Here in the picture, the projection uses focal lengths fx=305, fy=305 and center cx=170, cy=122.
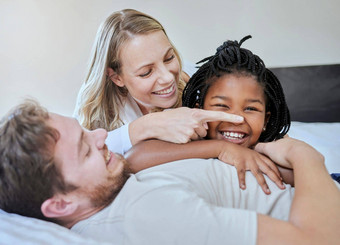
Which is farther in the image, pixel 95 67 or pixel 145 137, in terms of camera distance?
pixel 95 67

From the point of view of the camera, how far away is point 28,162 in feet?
2.05

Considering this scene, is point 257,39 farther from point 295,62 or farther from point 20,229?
point 20,229

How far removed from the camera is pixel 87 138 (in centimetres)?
74

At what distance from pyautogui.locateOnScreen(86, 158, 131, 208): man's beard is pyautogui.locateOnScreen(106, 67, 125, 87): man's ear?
26.8 inches

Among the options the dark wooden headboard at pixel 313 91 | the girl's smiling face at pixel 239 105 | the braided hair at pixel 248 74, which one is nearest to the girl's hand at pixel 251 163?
the girl's smiling face at pixel 239 105

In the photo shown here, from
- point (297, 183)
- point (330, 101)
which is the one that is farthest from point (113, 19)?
point (330, 101)

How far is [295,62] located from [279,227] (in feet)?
5.91

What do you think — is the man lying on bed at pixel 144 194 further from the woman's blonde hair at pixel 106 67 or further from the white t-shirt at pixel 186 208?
the woman's blonde hair at pixel 106 67

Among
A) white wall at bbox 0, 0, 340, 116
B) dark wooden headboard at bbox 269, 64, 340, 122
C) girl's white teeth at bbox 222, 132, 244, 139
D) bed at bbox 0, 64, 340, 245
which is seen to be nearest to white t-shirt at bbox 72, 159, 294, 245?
girl's white teeth at bbox 222, 132, 244, 139

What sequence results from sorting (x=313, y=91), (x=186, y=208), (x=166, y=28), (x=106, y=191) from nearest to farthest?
(x=186, y=208) < (x=106, y=191) < (x=313, y=91) < (x=166, y=28)

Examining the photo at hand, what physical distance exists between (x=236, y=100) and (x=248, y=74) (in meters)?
0.11

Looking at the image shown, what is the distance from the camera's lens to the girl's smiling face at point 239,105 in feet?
3.20

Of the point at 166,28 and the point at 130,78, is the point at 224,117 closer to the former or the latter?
the point at 130,78

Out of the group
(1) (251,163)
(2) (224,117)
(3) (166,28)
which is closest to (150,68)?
(2) (224,117)
